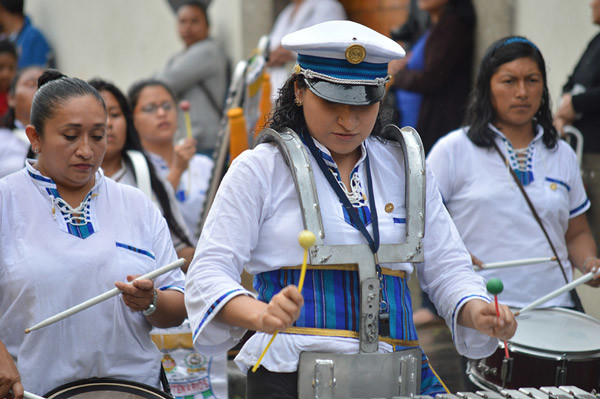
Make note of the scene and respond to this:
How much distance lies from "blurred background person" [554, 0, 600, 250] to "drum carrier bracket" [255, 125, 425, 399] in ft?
9.42

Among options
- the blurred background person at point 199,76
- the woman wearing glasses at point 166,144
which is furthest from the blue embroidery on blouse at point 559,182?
the blurred background person at point 199,76

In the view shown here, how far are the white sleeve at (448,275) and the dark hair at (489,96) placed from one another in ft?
4.85

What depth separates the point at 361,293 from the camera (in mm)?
2678

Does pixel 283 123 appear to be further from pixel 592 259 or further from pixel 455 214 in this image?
pixel 592 259

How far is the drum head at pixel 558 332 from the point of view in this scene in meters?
3.66

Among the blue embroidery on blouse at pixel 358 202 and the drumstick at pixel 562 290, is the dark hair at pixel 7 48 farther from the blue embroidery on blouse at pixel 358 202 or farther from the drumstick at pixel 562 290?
the blue embroidery on blouse at pixel 358 202

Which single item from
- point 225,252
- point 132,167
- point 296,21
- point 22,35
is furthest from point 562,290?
point 22,35

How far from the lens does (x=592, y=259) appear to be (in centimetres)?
419

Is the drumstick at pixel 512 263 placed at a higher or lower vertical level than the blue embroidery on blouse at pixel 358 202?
lower

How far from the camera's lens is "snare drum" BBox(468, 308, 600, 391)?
3.58 metres

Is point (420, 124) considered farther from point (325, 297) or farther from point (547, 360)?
point (325, 297)

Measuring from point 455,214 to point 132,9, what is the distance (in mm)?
7926

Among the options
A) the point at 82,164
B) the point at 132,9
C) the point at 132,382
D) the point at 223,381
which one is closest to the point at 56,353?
the point at 132,382

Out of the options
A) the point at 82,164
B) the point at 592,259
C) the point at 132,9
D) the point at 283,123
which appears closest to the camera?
the point at 283,123
